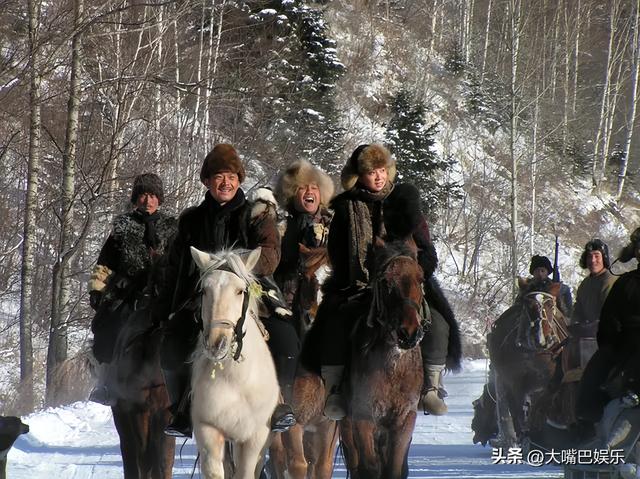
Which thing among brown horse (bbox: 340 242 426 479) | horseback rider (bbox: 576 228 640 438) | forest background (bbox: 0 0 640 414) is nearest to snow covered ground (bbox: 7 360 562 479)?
forest background (bbox: 0 0 640 414)

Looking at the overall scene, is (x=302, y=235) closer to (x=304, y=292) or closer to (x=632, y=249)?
(x=304, y=292)

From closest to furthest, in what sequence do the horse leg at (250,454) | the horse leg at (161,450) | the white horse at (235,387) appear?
the white horse at (235,387)
the horse leg at (250,454)
the horse leg at (161,450)

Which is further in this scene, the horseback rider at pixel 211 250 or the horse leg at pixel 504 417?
the horse leg at pixel 504 417

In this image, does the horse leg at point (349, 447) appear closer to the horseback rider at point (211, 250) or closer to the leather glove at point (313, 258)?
the horseback rider at point (211, 250)

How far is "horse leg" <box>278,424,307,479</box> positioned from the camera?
6.76 metres

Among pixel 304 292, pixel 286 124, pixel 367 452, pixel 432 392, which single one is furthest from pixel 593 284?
pixel 286 124

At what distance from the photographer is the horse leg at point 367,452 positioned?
5805 mm

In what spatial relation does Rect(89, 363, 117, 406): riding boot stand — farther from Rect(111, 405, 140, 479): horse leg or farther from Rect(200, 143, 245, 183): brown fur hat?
Rect(200, 143, 245, 183): brown fur hat

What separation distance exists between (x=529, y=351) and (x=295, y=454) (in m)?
4.96

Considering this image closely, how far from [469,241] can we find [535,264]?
23183 millimetres

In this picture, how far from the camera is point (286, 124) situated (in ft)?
94.6

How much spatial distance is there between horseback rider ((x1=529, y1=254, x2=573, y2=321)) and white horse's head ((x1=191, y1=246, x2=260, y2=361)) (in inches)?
268

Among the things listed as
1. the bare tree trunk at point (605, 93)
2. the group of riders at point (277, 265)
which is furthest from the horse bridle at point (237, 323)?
the bare tree trunk at point (605, 93)

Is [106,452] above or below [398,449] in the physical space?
below
